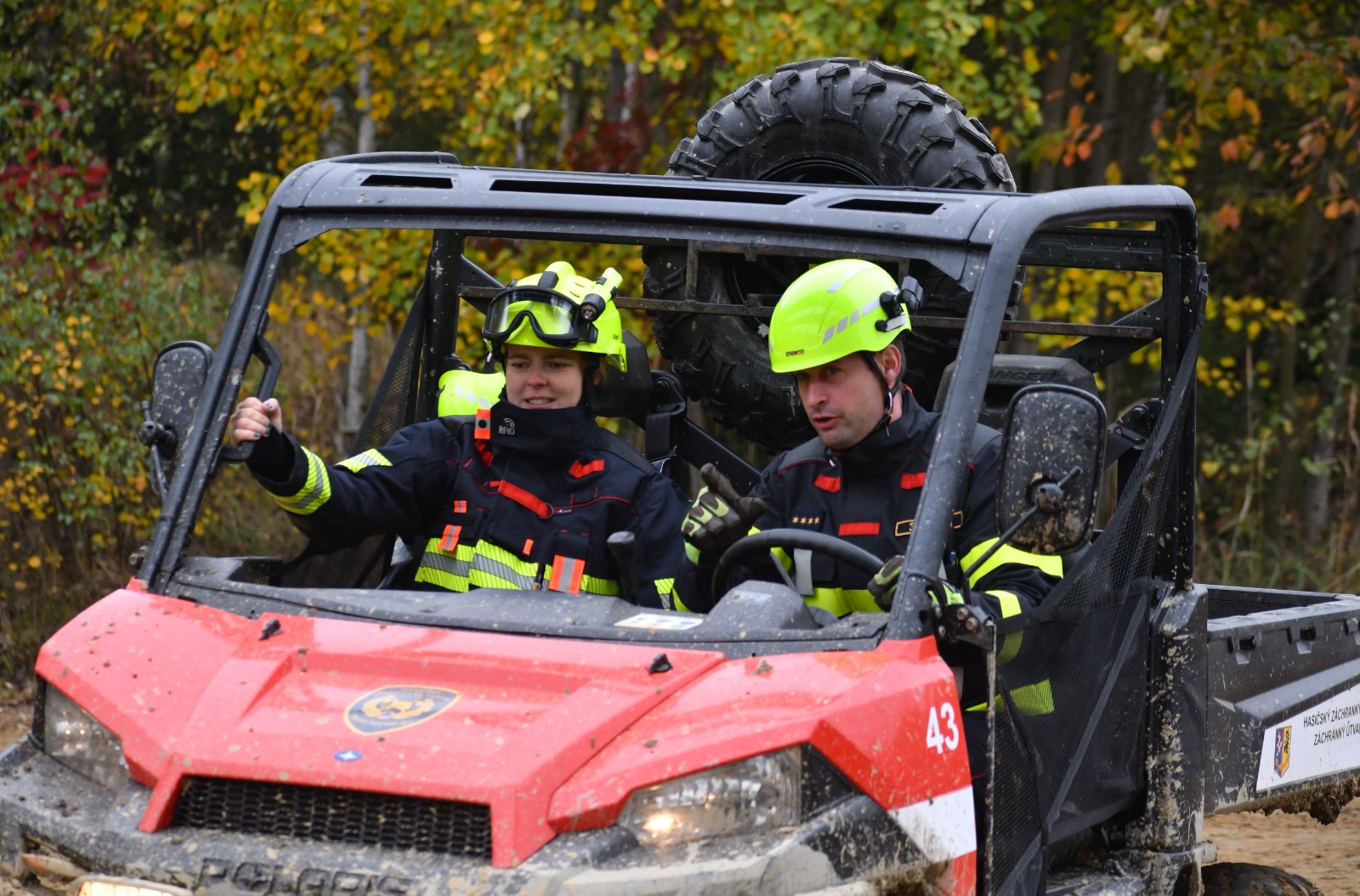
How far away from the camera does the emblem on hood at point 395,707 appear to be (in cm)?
284

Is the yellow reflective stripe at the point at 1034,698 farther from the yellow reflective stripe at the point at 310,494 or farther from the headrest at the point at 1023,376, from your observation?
the yellow reflective stripe at the point at 310,494

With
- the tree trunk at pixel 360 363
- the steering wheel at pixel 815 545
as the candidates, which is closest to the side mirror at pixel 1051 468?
the steering wheel at pixel 815 545

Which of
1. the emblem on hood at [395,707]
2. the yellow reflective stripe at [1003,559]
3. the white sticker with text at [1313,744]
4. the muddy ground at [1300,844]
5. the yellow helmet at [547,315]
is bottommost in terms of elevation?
the muddy ground at [1300,844]

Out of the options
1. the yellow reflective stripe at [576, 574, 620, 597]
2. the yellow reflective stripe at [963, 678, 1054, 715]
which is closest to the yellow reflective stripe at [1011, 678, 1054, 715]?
the yellow reflective stripe at [963, 678, 1054, 715]

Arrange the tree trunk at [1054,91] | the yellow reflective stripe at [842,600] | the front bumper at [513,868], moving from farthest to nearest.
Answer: the tree trunk at [1054,91]
the yellow reflective stripe at [842,600]
the front bumper at [513,868]

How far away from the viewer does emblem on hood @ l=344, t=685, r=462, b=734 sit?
2.84 m

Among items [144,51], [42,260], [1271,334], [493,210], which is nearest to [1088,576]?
[493,210]

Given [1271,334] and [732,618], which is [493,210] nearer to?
[732,618]

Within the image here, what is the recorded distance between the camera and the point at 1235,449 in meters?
13.4

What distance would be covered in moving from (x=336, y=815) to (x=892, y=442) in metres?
1.49

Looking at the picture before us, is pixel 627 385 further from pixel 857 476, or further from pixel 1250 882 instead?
pixel 1250 882

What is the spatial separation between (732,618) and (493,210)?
107 centimetres

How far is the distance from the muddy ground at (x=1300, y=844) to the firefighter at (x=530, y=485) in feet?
10.5

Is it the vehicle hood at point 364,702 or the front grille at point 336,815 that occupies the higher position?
the vehicle hood at point 364,702
